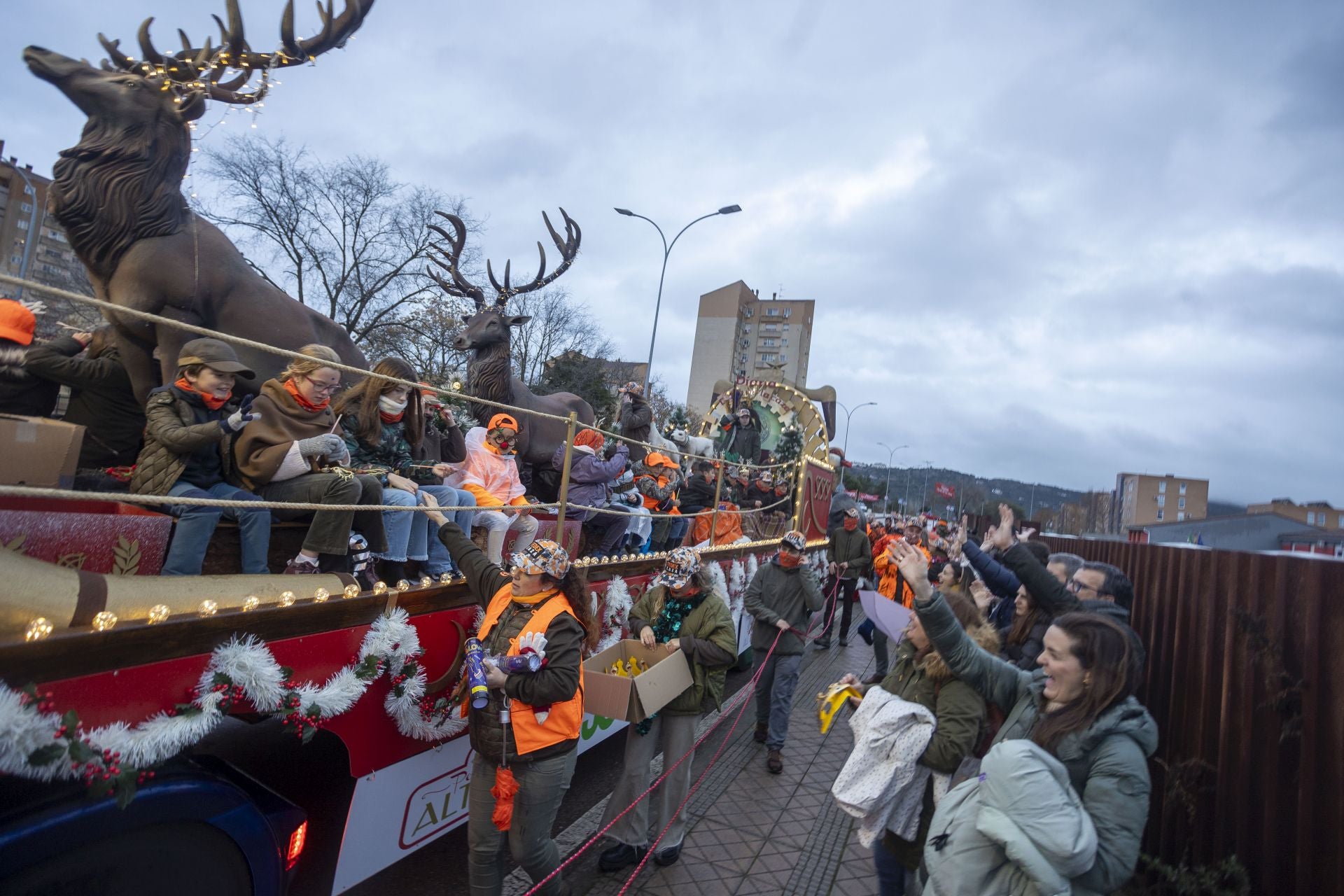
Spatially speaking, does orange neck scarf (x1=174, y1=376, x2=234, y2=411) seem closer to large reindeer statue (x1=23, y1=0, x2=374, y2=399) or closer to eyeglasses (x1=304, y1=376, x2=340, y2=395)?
eyeglasses (x1=304, y1=376, x2=340, y2=395)

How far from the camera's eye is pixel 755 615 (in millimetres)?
5859

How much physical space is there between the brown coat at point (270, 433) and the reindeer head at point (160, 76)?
189 centimetres

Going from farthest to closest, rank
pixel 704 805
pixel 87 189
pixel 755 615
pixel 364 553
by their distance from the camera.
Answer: pixel 755 615 → pixel 704 805 → pixel 87 189 → pixel 364 553

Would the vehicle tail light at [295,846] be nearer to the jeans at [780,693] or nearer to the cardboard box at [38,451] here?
the cardboard box at [38,451]

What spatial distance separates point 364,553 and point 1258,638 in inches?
155

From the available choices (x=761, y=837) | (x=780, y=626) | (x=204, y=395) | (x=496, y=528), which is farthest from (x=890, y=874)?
(x=204, y=395)

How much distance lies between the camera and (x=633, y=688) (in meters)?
3.64

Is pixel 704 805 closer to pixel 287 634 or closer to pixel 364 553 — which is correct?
pixel 364 553

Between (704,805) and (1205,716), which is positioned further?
(704,805)

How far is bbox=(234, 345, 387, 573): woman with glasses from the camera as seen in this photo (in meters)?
3.01

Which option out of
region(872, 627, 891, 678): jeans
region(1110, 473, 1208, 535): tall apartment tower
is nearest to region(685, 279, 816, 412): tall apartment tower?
region(1110, 473, 1208, 535): tall apartment tower

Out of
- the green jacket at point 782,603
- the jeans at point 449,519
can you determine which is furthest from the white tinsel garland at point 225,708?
the green jacket at point 782,603

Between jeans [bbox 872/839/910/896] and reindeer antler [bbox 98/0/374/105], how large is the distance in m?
→ 5.36

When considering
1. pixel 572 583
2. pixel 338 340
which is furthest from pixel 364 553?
pixel 338 340
